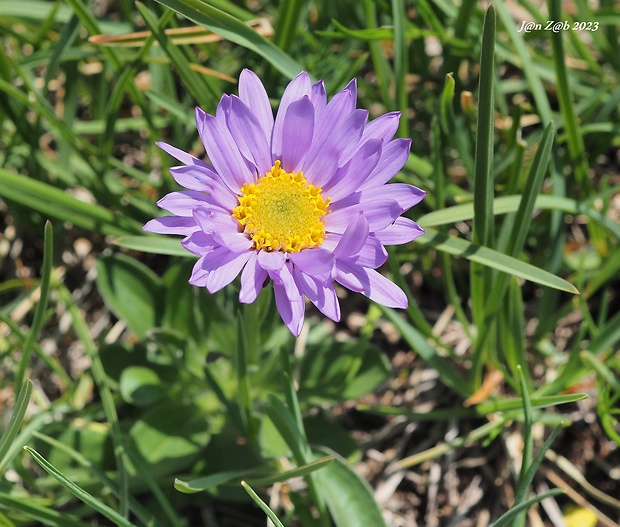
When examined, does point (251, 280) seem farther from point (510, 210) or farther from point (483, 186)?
point (510, 210)

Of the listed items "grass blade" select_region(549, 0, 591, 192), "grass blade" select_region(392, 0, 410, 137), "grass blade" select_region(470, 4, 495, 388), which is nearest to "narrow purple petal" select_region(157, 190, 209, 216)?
"grass blade" select_region(470, 4, 495, 388)

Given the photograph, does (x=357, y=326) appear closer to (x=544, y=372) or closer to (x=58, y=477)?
(x=544, y=372)

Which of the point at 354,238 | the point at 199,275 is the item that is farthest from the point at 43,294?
the point at 354,238

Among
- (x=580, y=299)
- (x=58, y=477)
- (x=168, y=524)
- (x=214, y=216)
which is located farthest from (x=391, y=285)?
(x=168, y=524)

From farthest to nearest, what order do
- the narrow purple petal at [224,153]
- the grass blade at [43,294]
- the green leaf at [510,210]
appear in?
the green leaf at [510,210] → the grass blade at [43,294] → the narrow purple petal at [224,153]

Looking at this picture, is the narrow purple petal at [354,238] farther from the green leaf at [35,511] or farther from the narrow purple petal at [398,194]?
the green leaf at [35,511]

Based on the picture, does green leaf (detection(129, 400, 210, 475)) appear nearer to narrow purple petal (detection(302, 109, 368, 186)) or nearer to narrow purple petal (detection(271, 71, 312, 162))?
narrow purple petal (detection(302, 109, 368, 186))

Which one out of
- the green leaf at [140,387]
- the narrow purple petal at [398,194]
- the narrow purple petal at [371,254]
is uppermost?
the narrow purple petal at [398,194]

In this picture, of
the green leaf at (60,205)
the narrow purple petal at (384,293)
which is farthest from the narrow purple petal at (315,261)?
the green leaf at (60,205)
